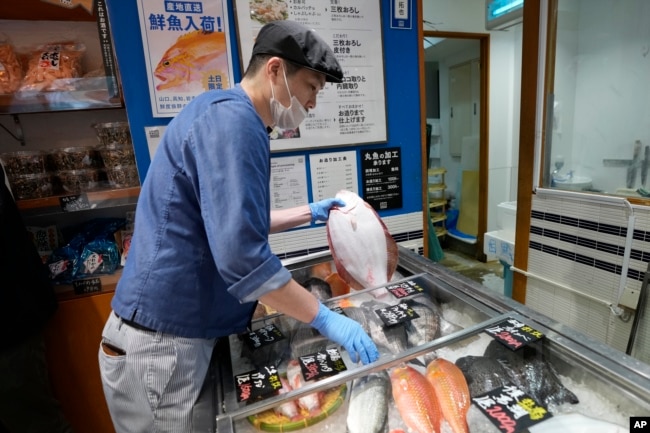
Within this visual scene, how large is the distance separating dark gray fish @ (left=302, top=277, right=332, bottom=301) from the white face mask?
630 mm

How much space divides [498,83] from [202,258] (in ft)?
14.4

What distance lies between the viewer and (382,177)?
207 centimetres

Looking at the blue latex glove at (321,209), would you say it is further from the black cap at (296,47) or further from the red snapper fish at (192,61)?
the red snapper fish at (192,61)

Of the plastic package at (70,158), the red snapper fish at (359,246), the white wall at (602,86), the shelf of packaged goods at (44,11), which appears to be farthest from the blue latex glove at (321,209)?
the white wall at (602,86)

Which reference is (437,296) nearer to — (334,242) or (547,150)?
(334,242)

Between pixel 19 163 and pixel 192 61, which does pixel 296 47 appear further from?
pixel 19 163

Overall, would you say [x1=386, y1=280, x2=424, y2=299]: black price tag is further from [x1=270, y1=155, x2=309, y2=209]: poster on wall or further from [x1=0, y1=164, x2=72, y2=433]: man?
[x1=0, y1=164, x2=72, y2=433]: man

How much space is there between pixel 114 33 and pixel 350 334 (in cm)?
168

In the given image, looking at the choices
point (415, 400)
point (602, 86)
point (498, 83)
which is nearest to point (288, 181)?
point (415, 400)

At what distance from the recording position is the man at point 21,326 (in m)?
1.45

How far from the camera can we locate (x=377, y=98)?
1.97 m

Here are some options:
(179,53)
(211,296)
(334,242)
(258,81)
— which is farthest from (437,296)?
(179,53)

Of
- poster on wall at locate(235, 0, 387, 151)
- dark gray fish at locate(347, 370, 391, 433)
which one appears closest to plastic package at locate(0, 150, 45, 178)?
poster on wall at locate(235, 0, 387, 151)

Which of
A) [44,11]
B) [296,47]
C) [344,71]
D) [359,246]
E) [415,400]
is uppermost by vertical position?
[44,11]
